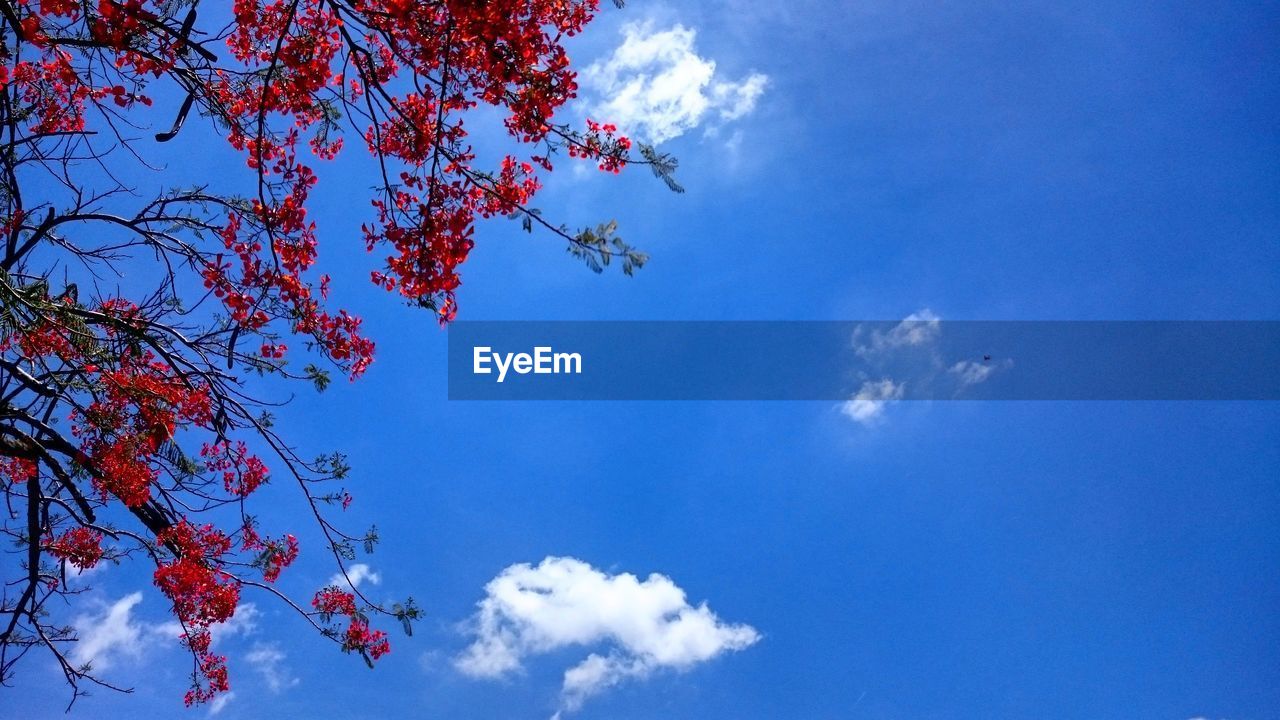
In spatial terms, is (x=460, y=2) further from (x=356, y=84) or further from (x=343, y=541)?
(x=343, y=541)

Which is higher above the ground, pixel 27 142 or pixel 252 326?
pixel 27 142

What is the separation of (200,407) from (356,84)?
270cm

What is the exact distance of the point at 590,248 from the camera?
4.06 meters

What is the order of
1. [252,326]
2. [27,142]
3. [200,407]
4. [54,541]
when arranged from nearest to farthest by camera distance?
[27,142] < [252,326] < [200,407] < [54,541]

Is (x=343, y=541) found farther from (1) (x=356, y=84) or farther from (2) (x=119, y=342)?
(1) (x=356, y=84)

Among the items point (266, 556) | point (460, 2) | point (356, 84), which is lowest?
point (266, 556)

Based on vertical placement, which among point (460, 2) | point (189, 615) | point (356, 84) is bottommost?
point (189, 615)

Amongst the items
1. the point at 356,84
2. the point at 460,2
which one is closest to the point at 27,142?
the point at 356,84

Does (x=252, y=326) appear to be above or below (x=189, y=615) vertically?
above

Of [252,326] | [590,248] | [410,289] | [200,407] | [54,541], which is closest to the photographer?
[590,248]

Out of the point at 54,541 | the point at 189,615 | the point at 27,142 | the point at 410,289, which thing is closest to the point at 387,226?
→ the point at 410,289

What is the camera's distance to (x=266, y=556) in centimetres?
627

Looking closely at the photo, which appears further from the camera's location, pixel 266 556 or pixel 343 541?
pixel 266 556

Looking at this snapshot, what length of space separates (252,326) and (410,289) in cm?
157
